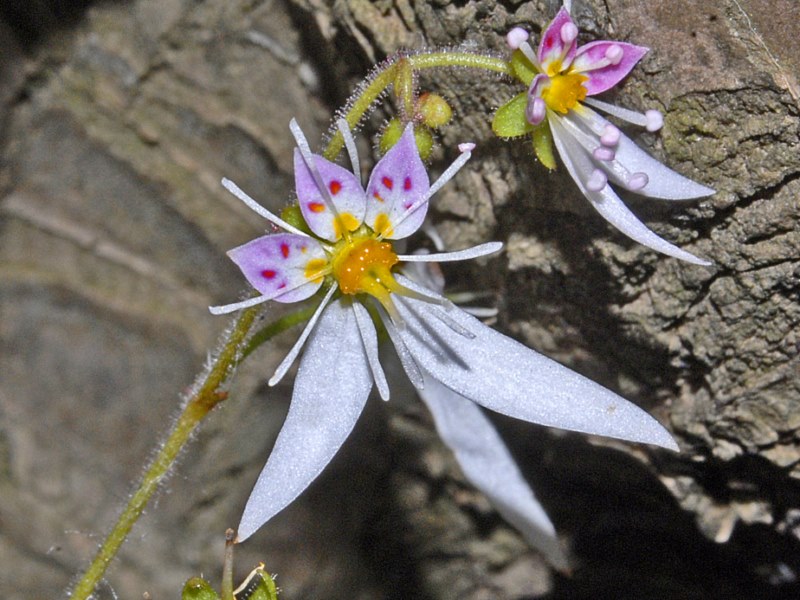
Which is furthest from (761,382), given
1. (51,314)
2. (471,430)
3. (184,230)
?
(51,314)

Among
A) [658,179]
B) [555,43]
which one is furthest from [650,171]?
[555,43]

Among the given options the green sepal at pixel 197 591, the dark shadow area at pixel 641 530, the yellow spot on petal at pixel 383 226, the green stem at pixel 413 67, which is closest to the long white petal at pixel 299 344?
the yellow spot on petal at pixel 383 226

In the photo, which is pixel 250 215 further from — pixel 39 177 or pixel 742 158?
pixel 742 158

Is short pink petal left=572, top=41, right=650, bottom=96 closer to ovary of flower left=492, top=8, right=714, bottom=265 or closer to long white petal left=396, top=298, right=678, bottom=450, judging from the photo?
ovary of flower left=492, top=8, right=714, bottom=265

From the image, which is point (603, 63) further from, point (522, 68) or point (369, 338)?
point (369, 338)

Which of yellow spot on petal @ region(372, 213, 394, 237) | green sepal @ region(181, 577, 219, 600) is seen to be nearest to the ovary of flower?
yellow spot on petal @ region(372, 213, 394, 237)

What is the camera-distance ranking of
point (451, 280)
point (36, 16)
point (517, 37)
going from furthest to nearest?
point (36, 16)
point (451, 280)
point (517, 37)

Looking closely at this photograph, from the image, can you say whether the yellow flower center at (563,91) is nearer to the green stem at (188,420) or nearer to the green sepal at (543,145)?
the green sepal at (543,145)

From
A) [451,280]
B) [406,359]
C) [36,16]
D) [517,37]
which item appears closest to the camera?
[517,37]
